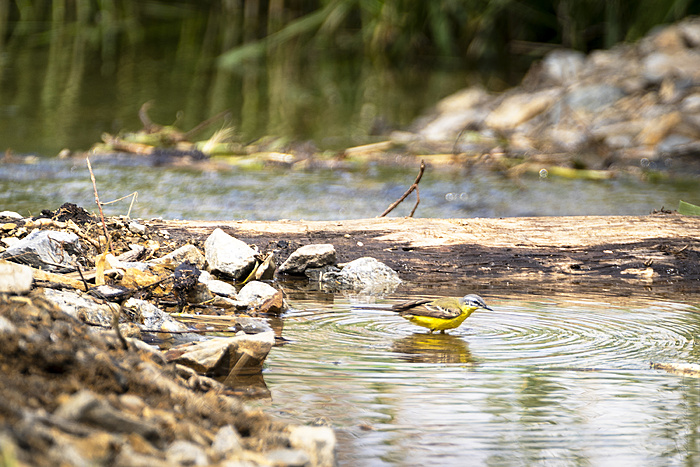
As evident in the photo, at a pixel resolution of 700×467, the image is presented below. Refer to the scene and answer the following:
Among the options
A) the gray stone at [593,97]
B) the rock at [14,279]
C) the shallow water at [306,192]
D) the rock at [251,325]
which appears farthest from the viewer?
the gray stone at [593,97]

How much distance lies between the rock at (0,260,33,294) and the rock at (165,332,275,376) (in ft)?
1.49

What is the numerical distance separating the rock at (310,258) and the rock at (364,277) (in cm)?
7

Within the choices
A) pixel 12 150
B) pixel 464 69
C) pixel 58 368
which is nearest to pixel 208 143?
pixel 12 150

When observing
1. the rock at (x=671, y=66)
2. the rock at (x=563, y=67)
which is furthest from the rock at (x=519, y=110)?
the rock at (x=671, y=66)

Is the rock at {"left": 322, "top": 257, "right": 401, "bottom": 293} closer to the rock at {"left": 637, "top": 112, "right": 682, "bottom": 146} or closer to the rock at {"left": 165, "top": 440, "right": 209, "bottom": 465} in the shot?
the rock at {"left": 165, "top": 440, "right": 209, "bottom": 465}

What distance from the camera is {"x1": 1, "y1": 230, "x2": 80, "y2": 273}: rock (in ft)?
11.8

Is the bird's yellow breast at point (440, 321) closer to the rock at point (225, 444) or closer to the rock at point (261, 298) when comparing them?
the rock at point (261, 298)

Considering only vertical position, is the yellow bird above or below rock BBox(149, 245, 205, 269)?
below

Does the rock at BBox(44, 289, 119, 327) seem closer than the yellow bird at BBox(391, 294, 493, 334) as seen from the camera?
Yes

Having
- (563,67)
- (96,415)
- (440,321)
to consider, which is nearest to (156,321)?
(440,321)

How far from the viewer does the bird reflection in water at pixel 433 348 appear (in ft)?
10.1

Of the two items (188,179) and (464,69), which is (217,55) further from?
(188,179)

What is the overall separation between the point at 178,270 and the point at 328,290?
738 millimetres

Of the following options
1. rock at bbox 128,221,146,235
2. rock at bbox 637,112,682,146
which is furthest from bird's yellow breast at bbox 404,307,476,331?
rock at bbox 637,112,682,146
